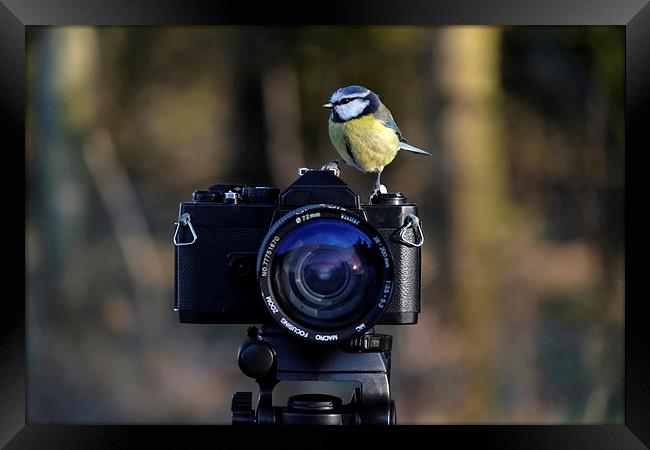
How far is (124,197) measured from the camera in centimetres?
391

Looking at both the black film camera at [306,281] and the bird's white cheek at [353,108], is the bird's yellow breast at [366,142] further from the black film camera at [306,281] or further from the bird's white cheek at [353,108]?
the black film camera at [306,281]

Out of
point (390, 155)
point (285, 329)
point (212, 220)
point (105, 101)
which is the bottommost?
point (285, 329)

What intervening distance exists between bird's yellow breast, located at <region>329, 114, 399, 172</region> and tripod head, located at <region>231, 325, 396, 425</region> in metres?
0.82

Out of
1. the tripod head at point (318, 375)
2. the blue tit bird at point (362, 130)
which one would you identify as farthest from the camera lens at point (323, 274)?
the blue tit bird at point (362, 130)

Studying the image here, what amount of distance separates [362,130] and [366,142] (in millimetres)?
30

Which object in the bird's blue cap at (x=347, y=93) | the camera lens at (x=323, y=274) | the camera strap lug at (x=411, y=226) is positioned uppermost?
the bird's blue cap at (x=347, y=93)

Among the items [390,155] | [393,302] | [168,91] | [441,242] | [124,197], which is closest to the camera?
[393,302]

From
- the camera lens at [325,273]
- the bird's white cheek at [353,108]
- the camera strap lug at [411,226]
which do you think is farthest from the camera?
the bird's white cheek at [353,108]

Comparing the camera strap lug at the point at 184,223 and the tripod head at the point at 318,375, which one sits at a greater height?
the camera strap lug at the point at 184,223

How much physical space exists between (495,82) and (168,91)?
4.35 feet

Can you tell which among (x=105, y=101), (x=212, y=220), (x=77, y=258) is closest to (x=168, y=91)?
(x=105, y=101)

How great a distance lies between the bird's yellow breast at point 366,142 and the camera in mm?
2441

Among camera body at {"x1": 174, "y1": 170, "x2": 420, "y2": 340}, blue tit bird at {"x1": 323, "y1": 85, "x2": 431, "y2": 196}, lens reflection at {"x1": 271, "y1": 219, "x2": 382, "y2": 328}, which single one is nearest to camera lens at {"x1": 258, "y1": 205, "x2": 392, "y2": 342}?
lens reflection at {"x1": 271, "y1": 219, "x2": 382, "y2": 328}

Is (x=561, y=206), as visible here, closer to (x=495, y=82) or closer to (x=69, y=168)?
(x=495, y=82)
